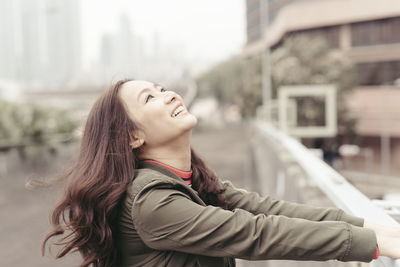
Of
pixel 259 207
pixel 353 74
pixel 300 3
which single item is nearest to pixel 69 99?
pixel 300 3

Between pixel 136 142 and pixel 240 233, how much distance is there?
0.46 m

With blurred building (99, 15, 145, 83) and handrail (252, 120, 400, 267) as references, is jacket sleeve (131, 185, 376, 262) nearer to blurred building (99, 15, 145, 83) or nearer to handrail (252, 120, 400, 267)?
handrail (252, 120, 400, 267)

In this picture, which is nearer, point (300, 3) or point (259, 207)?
point (259, 207)

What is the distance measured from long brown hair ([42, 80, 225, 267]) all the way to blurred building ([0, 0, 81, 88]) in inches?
2178

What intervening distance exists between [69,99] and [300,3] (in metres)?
31.7

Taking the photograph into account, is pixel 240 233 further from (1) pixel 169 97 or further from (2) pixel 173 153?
(1) pixel 169 97

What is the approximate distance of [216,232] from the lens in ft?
4.14

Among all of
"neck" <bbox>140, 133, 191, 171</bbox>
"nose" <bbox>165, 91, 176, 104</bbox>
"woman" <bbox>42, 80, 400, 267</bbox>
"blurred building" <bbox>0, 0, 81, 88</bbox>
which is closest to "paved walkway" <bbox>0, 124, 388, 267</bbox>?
"woman" <bbox>42, 80, 400, 267</bbox>

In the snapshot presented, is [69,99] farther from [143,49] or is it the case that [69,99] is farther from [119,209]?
[119,209]

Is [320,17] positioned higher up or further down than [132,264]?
higher up

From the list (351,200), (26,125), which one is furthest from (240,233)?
(26,125)

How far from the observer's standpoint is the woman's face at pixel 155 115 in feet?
5.01

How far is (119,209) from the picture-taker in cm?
141

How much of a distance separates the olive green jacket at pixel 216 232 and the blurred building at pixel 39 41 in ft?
182
